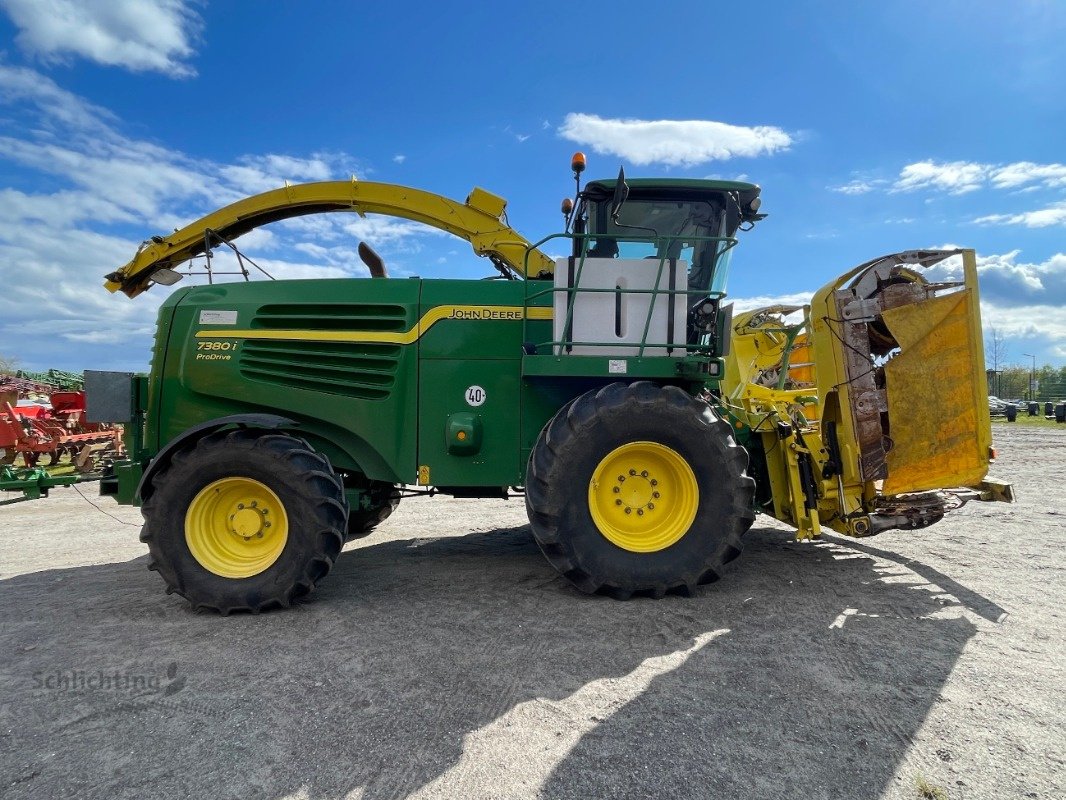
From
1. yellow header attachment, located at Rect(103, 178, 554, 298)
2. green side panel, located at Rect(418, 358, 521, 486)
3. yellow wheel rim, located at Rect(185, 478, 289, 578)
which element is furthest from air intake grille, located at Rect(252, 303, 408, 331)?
yellow header attachment, located at Rect(103, 178, 554, 298)

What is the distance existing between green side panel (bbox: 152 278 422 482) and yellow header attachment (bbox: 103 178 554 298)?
1200 millimetres

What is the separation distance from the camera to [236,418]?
4.00 meters

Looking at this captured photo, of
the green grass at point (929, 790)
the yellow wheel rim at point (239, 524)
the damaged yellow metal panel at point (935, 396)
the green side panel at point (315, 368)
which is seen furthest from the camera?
the green side panel at point (315, 368)

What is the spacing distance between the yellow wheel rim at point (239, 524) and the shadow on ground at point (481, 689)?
434 mm

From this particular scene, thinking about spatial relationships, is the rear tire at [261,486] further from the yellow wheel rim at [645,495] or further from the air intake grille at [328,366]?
the yellow wheel rim at [645,495]

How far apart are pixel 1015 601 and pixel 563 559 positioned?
293 centimetres

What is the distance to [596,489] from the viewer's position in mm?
4090

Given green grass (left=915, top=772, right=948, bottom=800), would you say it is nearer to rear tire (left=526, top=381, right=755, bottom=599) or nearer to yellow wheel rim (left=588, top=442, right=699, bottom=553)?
rear tire (left=526, top=381, right=755, bottom=599)

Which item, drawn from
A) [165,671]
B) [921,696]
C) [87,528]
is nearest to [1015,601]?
[921,696]

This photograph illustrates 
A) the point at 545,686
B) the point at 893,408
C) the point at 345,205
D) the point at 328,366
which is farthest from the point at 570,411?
the point at 345,205

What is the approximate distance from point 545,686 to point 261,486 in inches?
92.8

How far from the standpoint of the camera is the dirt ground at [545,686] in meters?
2.22

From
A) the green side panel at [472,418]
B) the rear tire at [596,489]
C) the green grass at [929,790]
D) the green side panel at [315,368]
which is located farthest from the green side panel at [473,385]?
the green grass at [929,790]

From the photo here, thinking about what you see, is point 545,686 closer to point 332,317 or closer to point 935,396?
point 332,317
